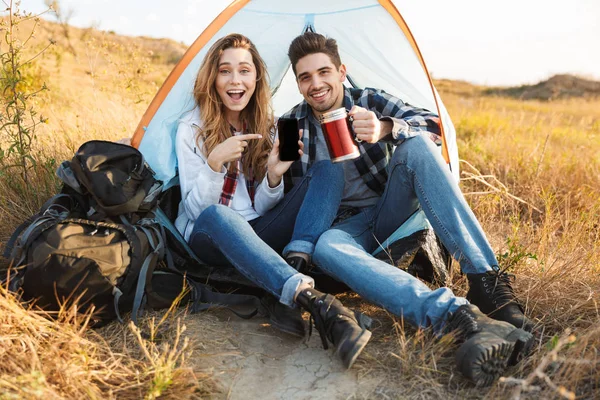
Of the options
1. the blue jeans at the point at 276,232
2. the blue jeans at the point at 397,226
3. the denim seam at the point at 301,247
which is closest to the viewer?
the blue jeans at the point at 397,226

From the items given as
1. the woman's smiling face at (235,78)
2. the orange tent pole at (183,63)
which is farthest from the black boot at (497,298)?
the orange tent pole at (183,63)

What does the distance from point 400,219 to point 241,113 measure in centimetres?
113

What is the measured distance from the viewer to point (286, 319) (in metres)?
2.28

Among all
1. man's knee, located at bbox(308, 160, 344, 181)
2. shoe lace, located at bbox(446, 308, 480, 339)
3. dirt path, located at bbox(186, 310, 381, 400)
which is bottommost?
dirt path, located at bbox(186, 310, 381, 400)

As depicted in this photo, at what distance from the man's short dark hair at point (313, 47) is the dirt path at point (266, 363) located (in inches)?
56.9

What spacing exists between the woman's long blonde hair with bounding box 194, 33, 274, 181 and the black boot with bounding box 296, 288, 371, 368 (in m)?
1.03

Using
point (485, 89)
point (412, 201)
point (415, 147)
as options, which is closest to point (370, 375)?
point (412, 201)

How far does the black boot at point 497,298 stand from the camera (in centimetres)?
210

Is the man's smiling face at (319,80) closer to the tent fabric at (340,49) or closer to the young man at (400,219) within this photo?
the young man at (400,219)

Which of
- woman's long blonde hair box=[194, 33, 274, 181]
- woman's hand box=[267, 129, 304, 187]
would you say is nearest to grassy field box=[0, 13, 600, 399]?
woman's hand box=[267, 129, 304, 187]

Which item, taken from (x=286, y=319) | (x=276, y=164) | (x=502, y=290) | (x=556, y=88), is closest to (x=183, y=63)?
(x=276, y=164)

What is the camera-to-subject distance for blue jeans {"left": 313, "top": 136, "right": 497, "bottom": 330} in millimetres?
2083

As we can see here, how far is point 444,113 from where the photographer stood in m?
3.28

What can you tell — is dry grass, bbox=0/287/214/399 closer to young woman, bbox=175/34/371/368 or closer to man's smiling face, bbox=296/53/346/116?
young woman, bbox=175/34/371/368
